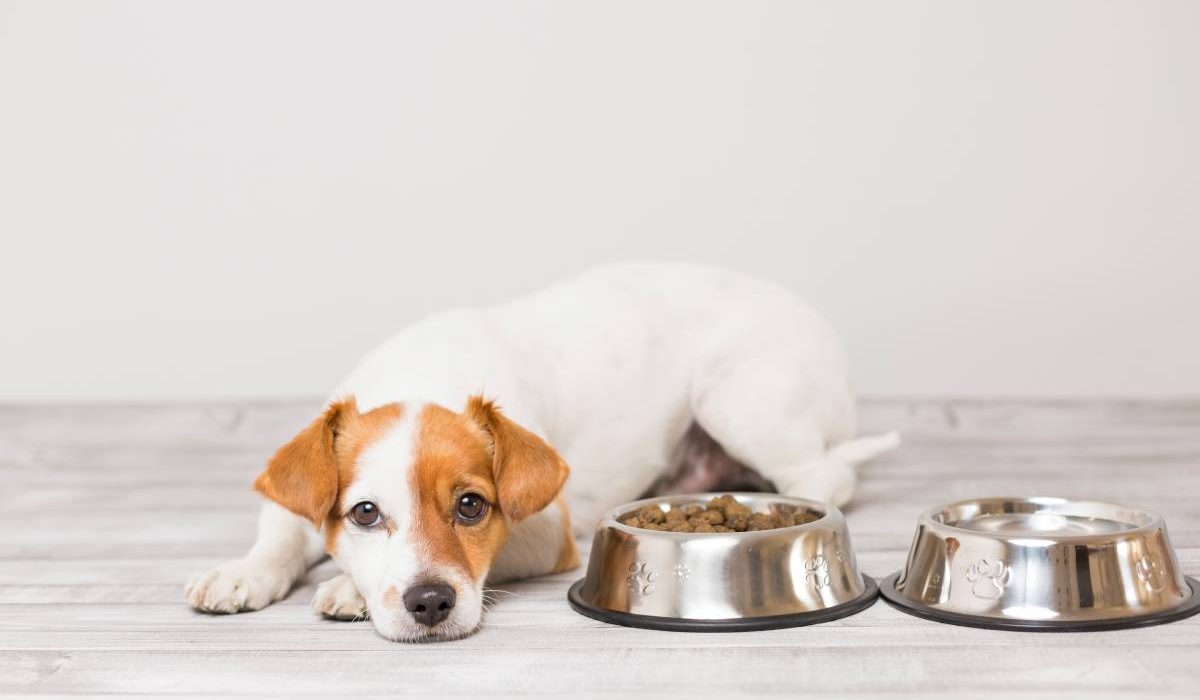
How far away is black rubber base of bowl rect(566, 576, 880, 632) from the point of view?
2506mm

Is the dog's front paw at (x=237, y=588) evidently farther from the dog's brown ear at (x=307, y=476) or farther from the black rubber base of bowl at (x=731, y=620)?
the black rubber base of bowl at (x=731, y=620)

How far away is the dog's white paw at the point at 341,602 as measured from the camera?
8.71 feet

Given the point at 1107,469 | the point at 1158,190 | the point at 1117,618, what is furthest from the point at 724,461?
the point at 1158,190

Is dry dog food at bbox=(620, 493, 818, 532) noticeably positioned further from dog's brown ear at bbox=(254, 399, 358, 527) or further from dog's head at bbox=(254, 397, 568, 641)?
dog's brown ear at bbox=(254, 399, 358, 527)

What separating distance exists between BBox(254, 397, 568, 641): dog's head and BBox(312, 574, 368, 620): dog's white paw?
56mm

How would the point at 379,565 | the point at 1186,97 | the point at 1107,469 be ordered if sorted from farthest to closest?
the point at 1186,97
the point at 1107,469
the point at 379,565

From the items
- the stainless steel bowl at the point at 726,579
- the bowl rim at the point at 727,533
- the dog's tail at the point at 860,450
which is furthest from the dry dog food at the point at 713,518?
the dog's tail at the point at 860,450

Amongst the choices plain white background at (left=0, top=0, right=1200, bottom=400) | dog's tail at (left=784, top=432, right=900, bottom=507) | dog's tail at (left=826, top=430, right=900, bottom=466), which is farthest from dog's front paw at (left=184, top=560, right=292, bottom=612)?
plain white background at (left=0, top=0, right=1200, bottom=400)

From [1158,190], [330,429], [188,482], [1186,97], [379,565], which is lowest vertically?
[188,482]

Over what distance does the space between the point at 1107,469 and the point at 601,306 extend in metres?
1.75

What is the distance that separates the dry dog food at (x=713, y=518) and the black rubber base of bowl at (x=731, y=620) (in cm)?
20

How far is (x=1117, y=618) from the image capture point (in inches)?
95.6

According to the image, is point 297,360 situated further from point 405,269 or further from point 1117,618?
point 1117,618

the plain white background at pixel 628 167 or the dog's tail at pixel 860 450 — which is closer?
the dog's tail at pixel 860 450
